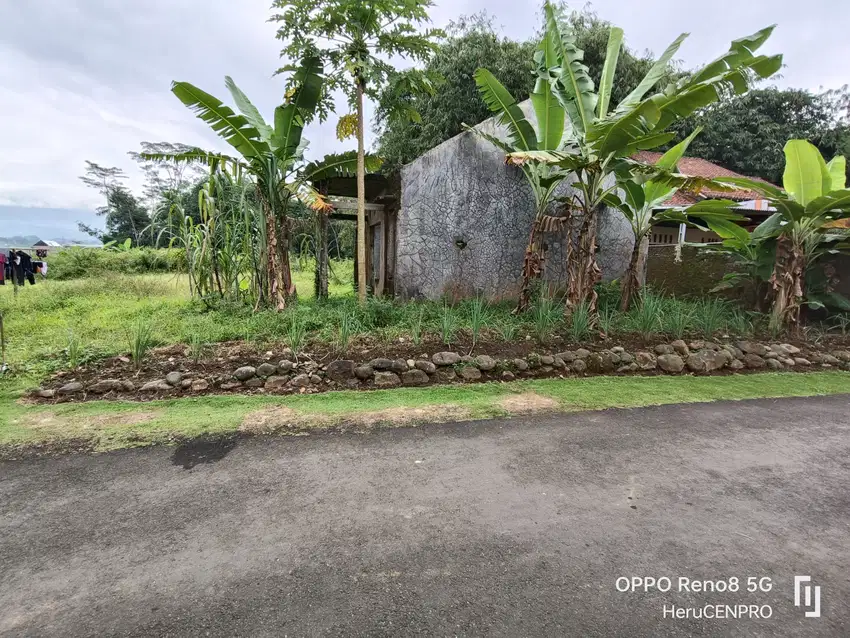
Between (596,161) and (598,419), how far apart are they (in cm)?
348

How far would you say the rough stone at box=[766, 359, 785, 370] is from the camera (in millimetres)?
5789

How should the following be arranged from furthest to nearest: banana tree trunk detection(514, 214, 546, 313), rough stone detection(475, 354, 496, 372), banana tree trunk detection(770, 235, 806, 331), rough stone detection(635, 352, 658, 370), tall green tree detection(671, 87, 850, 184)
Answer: tall green tree detection(671, 87, 850, 184), banana tree trunk detection(514, 214, 546, 313), banana tree trunk detection(770, 235, 806, 331), rough stone detection(635, 352, 658, 370), rough stone detection(475, 354, 496, 372)

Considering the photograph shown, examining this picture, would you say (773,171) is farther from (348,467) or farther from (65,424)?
(65,424)

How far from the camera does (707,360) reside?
555 centimetres

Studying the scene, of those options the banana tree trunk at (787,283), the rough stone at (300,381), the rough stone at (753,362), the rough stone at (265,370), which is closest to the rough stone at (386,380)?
the rough stone at (300,381)

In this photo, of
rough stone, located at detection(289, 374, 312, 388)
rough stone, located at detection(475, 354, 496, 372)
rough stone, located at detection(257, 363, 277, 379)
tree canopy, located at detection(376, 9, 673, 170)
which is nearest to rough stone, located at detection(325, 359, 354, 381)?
rough stone, located at detection(289, 374, 312, 388)

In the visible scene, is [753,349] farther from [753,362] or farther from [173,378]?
[173,378]

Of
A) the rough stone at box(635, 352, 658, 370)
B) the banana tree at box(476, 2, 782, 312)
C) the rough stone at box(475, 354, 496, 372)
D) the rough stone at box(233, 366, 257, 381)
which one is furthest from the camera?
the rough stone at box(635, 352, 658, 370)

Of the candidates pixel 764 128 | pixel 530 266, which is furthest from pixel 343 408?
pixel 764 128

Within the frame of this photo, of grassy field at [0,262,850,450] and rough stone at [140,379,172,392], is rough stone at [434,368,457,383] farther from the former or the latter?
rough stone at [140,379,172,392]

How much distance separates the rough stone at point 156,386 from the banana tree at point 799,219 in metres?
7.01

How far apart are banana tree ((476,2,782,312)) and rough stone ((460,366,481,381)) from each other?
2.08m

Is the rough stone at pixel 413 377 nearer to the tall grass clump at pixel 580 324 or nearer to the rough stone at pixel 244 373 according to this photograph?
the rough stone at pixel 244 373

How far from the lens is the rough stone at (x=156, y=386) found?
416 cm
